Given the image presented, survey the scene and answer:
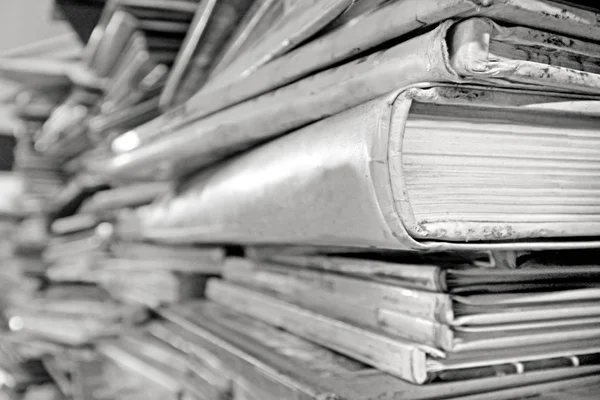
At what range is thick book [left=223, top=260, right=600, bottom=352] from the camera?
41 cm

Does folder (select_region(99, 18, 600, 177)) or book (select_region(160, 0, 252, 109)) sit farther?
book (select_region(160, 0, 252, 109))

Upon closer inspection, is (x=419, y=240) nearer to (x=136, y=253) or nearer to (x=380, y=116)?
(x=380, y=116)

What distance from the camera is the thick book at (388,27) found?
33cm

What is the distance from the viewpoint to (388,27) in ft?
1.21

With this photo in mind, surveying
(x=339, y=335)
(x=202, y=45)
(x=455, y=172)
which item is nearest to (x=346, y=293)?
(x=339, y=335)

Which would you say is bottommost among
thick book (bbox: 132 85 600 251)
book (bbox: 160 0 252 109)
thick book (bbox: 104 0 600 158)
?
thick book (bbox: 132 85 600 251)

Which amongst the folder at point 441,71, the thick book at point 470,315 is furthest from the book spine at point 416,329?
the folder at point 441,71

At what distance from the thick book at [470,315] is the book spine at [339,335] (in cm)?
1

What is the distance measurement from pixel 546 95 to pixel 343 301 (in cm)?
26

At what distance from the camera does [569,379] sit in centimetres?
48

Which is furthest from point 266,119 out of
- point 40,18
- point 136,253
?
point 40,18

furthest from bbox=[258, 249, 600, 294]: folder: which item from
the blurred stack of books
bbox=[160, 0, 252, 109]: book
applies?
bbox=[160, 0, 252, 109]: book

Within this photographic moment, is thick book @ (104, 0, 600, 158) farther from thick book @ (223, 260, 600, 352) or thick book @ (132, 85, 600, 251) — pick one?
thick book @ (223, 260, 600, 352)

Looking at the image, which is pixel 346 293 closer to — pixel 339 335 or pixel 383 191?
pixel 339 335
